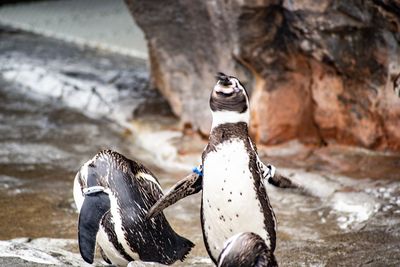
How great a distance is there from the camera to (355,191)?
18.2 feet

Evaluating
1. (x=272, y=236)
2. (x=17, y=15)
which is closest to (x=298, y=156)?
(x=272, y=236)

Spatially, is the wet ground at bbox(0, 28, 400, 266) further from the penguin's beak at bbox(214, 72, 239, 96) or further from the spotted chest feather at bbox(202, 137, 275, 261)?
the penguin's beak at bbox(214, 72, 239, 96)

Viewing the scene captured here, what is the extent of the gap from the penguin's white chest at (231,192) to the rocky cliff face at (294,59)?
2638mm

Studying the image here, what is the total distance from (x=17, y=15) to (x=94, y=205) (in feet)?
33.7

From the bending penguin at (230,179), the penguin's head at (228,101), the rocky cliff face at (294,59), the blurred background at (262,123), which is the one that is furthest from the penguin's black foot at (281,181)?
the rocky cliff face at (294,59)

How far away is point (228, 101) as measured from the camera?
3361mm

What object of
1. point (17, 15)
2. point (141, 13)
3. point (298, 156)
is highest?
point (141, 13)

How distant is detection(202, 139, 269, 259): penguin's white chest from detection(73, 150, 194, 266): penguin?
380 millimetres

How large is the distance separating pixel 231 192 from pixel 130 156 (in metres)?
3.76

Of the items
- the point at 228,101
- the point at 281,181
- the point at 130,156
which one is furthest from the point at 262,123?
the point at 228,101

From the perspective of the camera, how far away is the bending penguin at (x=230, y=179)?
11.0 ft

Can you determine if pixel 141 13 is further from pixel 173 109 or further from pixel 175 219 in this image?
pixel 175 219

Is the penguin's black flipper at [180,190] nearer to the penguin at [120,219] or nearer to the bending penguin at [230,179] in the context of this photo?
the bending penguin at [230,179]

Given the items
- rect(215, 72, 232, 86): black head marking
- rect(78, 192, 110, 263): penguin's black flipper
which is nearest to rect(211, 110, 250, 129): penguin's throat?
rect(215, 72, 232, 86): black head marking
